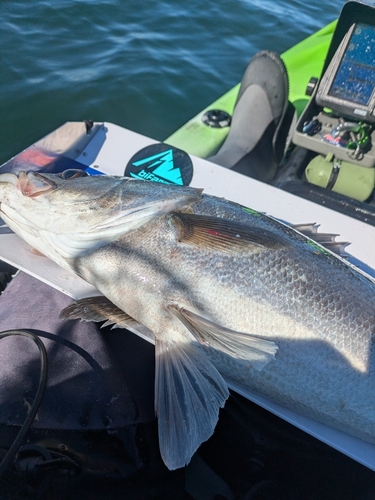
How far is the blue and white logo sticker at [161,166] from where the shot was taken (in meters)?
2.76

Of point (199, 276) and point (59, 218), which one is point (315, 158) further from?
point (59, 218)

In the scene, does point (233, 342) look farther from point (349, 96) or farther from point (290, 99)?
point (290, 99)

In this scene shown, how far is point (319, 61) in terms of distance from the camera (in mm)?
5531

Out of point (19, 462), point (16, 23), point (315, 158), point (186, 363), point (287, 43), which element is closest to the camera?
point (19, 462)

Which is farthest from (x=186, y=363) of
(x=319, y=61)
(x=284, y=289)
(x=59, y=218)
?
(x=319, y=61)

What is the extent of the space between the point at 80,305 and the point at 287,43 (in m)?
7.67

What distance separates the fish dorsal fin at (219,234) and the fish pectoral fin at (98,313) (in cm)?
51

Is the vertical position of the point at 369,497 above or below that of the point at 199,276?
below

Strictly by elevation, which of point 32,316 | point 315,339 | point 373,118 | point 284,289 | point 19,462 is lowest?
point 19,462

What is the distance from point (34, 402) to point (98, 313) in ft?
1.62

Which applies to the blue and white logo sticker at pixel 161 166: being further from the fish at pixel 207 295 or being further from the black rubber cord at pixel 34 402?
the black rubber cord at pixel 34 402

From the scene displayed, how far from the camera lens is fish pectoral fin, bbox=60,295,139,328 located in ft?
6.22

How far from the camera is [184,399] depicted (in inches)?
64.7

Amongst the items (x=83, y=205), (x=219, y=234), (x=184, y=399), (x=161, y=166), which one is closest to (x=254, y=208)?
(x=161, y=166)
